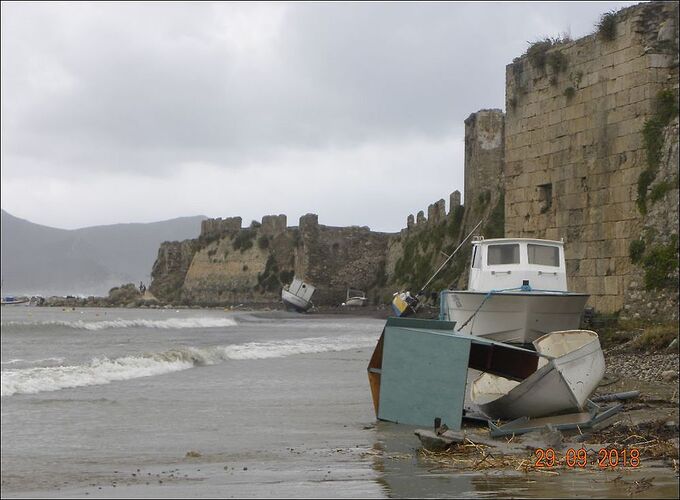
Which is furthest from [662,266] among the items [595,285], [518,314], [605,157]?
[518,314]

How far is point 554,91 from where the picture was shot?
19.1m

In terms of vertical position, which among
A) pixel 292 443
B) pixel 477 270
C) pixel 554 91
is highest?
pixel 554 91

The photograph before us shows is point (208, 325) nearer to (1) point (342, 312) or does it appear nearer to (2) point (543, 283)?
(1) point (342, 312)

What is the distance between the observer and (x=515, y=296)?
1302 cm

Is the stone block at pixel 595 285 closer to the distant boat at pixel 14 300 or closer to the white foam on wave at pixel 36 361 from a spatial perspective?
the white foam on wave at pixel 36 361

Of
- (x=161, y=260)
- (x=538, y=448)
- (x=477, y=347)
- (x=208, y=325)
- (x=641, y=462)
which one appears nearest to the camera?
(x=641, y=462)

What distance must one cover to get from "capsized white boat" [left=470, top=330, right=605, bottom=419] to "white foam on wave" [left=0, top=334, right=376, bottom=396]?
25.6ft

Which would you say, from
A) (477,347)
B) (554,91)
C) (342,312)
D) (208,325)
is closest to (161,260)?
(342,312)

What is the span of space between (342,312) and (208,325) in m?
18.4

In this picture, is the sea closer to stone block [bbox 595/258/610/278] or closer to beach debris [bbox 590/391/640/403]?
beach debris [bbox 590/391/640/403]

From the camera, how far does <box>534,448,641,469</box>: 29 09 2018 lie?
7.40m

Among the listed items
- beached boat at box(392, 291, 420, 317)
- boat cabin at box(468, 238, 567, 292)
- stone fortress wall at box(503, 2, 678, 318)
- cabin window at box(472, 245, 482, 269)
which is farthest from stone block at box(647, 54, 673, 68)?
beached boat at box(392, 291, 420, 317)

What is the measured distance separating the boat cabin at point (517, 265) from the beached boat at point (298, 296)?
4996cm

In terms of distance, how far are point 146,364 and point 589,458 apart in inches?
534
